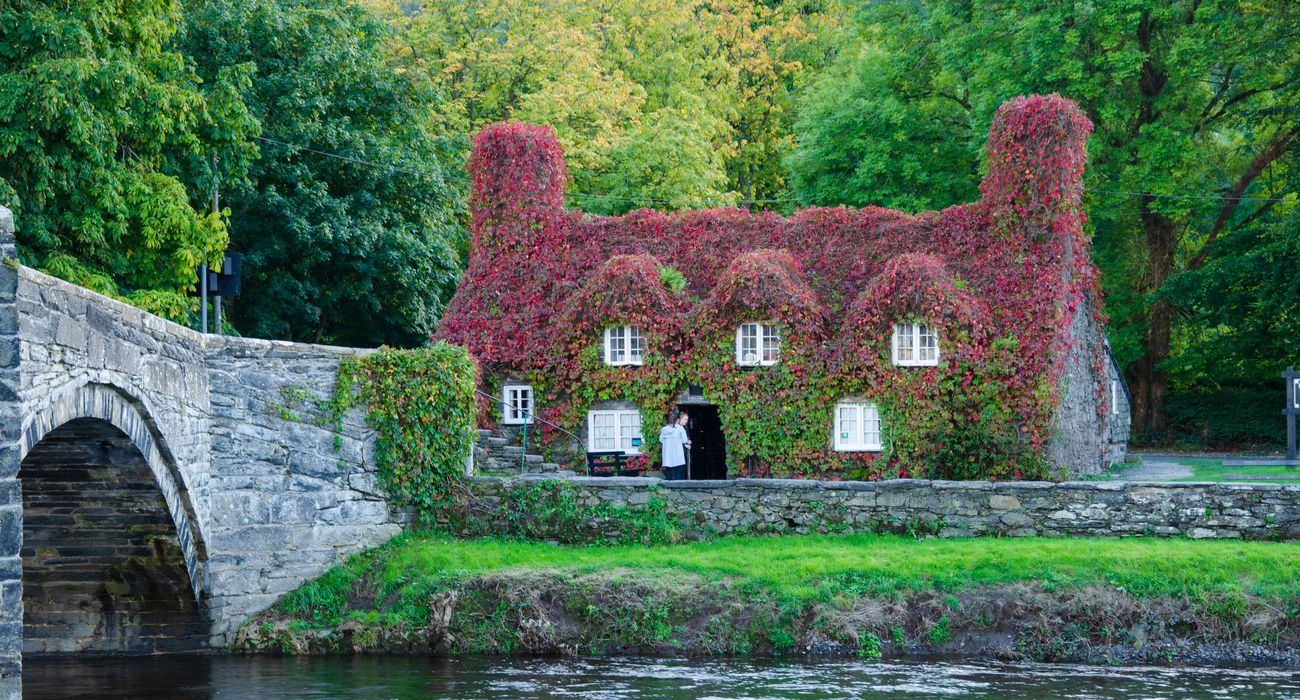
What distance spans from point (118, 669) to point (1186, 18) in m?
29.0

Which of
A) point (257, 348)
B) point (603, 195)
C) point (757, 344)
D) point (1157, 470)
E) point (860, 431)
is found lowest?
point (1157, 470)

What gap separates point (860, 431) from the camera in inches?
1009

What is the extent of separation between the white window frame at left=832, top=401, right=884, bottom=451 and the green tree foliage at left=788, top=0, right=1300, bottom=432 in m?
12.0

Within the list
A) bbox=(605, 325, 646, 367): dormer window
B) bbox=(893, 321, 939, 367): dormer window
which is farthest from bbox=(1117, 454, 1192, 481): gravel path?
bbox=(605, 325, 646, 367): dormer window

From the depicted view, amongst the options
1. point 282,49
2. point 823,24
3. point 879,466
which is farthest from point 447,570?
point 823,24

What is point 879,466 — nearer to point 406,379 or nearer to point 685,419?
point 685,419

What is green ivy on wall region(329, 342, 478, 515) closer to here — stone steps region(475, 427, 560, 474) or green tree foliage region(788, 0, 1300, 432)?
stone steps region(475, 427, 560, 474)

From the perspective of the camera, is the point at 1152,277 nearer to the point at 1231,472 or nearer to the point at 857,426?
the point at 1231,472

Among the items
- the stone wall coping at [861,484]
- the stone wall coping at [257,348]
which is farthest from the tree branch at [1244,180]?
the stone wall coping at [257,348]

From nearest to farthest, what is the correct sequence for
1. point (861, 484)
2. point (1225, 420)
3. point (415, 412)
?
point (415, 412), point (861, 484), point (1225, 420)

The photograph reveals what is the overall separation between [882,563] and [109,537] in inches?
369

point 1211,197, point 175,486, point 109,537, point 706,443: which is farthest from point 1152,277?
point 109,537

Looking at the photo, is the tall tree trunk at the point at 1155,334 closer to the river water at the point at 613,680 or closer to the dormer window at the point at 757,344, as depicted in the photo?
the dormer window at the point at 757,344

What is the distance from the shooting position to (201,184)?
85.3 feet
